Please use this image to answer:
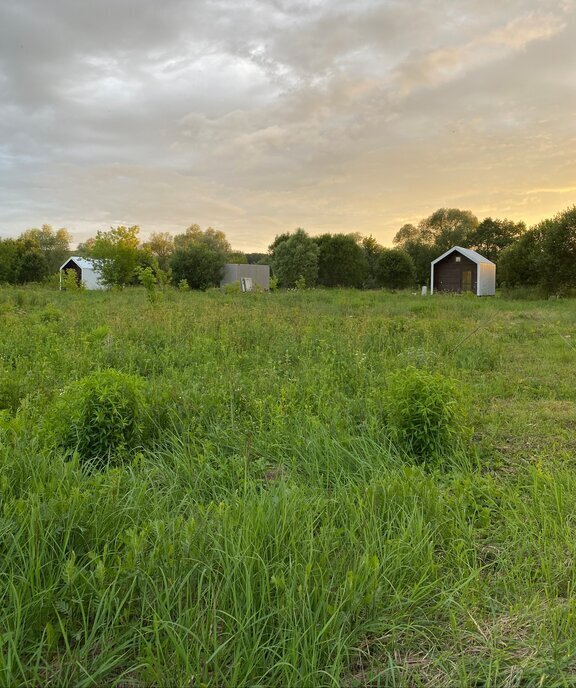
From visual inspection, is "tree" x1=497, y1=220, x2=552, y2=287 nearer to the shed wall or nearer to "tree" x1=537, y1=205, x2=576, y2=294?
"tree" x1=537, y1=205, x2=576, y2=294

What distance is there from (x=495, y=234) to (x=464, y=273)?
2773 centimetres

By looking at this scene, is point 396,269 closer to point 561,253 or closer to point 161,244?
point 561,253

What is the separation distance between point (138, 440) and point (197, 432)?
1.65ft

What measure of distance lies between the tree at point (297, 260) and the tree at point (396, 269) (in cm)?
703

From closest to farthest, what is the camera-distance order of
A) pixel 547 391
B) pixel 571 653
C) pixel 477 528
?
pixel 571 653, pixel 477 528, pixel 547 391

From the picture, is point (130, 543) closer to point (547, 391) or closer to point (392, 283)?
point (547, 391)

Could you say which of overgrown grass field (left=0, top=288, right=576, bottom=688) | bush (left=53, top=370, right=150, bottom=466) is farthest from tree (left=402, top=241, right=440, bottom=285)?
bush (left=53, top=370, right=150, bottom=466)

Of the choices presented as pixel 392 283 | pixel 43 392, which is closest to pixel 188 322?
pixel 43 392

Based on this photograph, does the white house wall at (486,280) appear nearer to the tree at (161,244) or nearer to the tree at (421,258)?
the tree at (421,258)

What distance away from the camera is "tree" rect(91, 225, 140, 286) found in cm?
3366

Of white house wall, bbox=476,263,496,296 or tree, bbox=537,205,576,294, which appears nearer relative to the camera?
tree, bbox=537,205,576,294

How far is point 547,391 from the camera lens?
5965mm

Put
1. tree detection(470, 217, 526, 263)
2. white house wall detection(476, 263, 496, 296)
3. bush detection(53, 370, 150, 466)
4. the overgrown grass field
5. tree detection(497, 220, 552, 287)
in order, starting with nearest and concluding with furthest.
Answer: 1. the overgrown grass field
2. bush detection(53, 370, 150, 466)
3. tree detection(497, 220, 552, 287)
4. white house wall detection(476, 263, 496, 296)
5. tree detection(470, 217, 526, 263)

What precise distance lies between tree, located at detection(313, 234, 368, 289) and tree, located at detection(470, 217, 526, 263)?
21.0 metres
